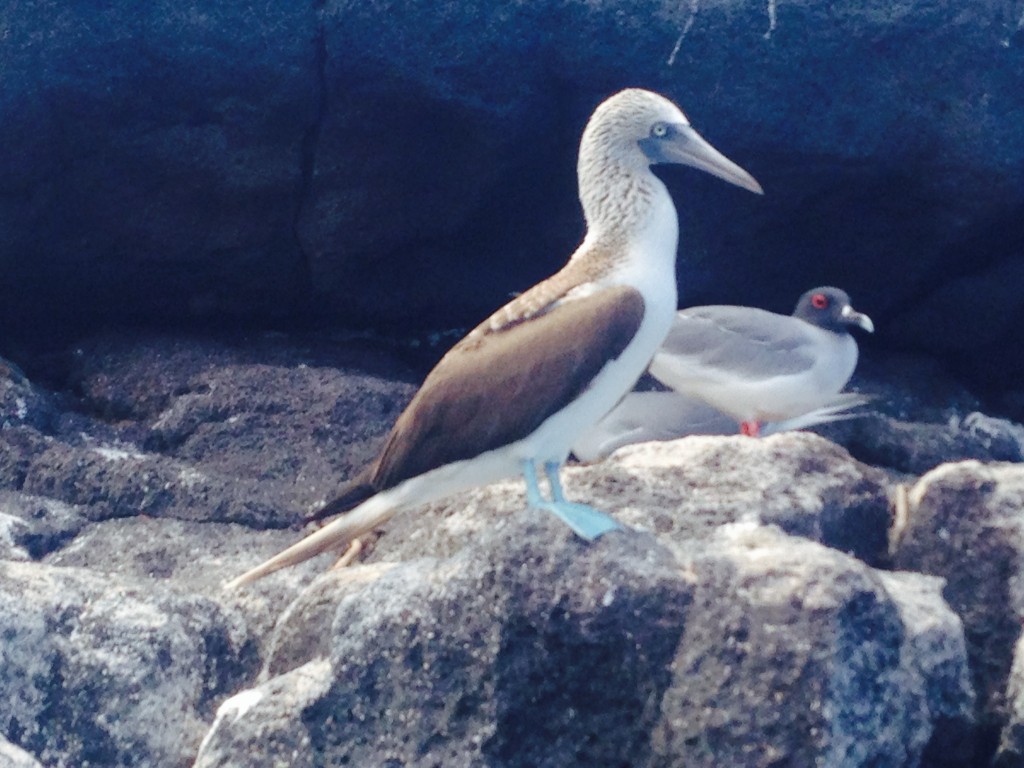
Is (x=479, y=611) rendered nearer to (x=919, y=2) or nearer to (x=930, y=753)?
(x=930, y=753)

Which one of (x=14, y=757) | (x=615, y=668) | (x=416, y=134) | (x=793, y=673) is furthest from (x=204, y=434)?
(x=793, y=673)

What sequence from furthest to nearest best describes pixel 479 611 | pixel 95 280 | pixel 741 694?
pixel 95 280, pixel 479 611, pixel 741 694

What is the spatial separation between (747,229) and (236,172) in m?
2.72

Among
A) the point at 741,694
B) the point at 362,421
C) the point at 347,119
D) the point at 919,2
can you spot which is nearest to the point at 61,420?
the point at 362,421

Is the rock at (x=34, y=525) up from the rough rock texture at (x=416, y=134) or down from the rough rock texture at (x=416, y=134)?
down

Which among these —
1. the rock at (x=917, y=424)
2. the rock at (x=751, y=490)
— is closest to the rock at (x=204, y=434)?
the rock at (x=751, y=490)

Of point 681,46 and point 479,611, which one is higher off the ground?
point 681,46

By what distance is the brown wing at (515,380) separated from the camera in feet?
11.4

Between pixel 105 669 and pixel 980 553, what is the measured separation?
8.07ft

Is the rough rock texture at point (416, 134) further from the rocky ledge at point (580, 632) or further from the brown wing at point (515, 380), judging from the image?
the brown wing at point (515, 380)

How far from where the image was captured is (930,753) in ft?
10.4

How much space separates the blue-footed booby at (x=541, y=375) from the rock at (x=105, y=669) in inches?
11.1

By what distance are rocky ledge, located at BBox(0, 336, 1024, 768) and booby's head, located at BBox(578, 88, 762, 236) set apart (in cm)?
91

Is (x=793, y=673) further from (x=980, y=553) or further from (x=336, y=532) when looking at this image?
(x=336, y=532)
